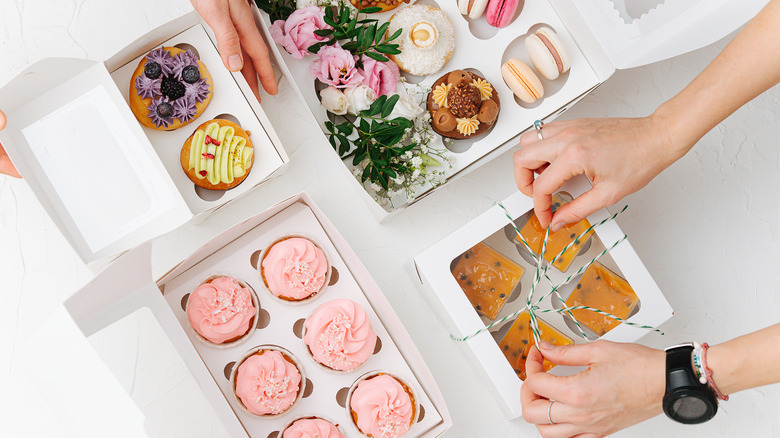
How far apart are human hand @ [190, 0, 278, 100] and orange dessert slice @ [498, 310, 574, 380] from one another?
2.73ft

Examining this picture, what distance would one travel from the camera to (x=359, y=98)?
1329 mm

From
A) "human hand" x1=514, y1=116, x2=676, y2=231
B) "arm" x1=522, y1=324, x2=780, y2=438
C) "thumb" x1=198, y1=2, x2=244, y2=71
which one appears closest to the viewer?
"arm" x1=522, y1=324, x2=780, y2=438

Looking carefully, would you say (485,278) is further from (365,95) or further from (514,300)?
(365,95)

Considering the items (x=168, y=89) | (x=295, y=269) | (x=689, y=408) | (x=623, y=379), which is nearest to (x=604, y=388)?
(x=623, y=379)

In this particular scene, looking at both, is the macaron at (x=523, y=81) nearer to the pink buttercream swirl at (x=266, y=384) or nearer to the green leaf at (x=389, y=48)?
the green leaf at (x=389, y=48)

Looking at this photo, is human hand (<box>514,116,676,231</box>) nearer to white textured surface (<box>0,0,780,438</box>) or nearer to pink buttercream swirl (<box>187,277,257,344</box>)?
white textured surface (<box>0,0,780,438</box>)

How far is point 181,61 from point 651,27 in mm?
1098

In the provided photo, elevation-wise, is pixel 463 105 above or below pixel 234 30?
below

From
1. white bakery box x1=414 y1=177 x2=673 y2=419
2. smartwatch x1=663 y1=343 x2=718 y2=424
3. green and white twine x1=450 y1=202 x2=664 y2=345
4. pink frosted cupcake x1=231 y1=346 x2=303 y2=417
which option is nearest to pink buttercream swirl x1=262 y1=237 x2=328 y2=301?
pink frosted cupcake x1=231 y1=346 x2=303 y2=417

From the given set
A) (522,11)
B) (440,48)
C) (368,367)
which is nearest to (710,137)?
(522,11)

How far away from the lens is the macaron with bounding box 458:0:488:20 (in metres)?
1.37

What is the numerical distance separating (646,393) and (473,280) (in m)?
0.39

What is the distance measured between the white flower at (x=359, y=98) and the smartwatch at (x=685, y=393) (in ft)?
2.75

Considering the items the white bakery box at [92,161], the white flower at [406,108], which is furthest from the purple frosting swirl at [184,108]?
the white flower at [406,108]
